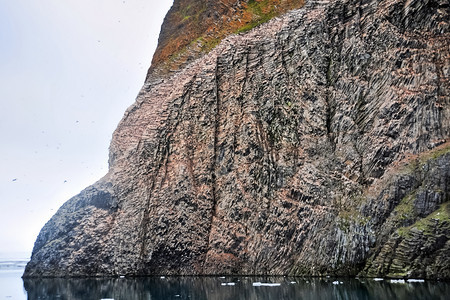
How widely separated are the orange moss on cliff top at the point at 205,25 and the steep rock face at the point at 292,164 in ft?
8.28

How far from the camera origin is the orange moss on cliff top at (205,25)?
42.1 m

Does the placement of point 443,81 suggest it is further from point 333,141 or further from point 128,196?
point 128,196

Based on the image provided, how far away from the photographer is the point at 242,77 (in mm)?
37688

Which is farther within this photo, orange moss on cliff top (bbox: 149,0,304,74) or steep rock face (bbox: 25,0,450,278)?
orange moss on cliff top (bbox: 149,0,304,74)

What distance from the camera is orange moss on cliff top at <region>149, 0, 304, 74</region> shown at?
42.1 m

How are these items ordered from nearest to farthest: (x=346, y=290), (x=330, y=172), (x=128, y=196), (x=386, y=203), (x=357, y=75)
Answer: (x=346, y=290)
(x=386, y=203)
(x=330, y=172)
(x=357, y=75)
(x=128, y=196)

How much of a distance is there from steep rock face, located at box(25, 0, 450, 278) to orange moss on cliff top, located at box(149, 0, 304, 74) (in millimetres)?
2524

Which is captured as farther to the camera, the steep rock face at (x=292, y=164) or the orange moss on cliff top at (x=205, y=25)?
the orange moss on cliff top at (x=205, y=25)

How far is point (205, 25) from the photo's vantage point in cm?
4684

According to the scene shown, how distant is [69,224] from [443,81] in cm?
3095

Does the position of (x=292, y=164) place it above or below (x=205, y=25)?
below

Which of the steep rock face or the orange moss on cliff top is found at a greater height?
the orange moss on cliff top

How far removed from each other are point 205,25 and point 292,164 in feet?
75.5

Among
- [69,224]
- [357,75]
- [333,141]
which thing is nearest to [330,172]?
[333,141]
